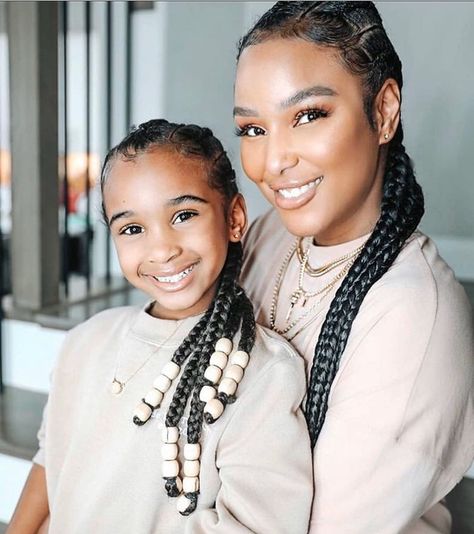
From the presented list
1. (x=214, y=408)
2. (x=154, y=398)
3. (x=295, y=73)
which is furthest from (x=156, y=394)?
(x=295, y=73)

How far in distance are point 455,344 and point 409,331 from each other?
0.24 ft

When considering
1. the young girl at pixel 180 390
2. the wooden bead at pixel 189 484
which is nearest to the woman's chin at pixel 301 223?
the young girl at pixel 180 390

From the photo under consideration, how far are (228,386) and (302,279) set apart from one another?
329 mm

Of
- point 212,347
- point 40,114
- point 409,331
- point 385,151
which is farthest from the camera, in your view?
point 40,114

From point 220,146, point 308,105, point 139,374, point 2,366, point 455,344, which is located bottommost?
point 2,366

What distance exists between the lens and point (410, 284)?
3.45 feet

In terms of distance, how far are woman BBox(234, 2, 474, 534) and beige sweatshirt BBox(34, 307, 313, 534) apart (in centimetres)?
6

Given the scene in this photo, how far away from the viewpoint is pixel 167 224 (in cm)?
111

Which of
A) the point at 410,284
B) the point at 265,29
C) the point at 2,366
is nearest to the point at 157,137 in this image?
Result: the point at 265,29

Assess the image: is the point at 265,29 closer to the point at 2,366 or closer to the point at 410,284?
the point at 410,284

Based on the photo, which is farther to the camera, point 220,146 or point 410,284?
point 220,146

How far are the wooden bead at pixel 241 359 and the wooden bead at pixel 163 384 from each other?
0.11 meters

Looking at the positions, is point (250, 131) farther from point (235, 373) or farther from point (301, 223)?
point (235, 373)

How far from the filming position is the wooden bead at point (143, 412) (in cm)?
110
